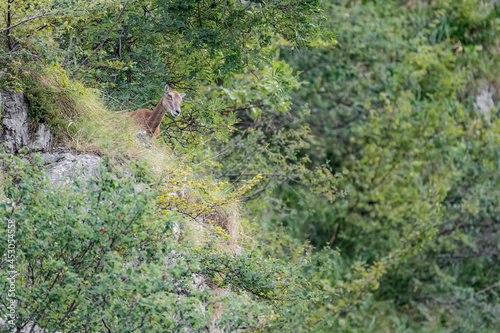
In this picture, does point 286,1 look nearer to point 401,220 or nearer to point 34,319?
A: point 34,319

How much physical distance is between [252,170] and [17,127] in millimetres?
5267

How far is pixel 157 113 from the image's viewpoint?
29.0 ft

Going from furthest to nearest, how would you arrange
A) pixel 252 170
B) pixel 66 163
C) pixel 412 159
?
pixel 412 159, pixel 252 170, pixel 66 163

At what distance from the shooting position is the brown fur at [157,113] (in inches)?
344

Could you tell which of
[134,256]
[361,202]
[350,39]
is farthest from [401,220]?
[134,256]

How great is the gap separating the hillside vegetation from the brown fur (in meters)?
0.21

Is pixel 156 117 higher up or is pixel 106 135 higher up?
pixel 106 135

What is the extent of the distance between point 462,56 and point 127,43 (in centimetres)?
993

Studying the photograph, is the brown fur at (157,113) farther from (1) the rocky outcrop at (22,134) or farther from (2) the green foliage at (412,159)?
(2) the green foliage at (412,159)

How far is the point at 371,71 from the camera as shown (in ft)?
54.5

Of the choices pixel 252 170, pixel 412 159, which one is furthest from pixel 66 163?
pixel 412 159

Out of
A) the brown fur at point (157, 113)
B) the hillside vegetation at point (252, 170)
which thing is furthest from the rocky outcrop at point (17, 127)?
the brown fur at point (157, 113)

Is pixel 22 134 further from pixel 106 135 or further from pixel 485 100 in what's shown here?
pixel 485 100

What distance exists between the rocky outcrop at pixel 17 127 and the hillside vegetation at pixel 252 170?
0.15 m
